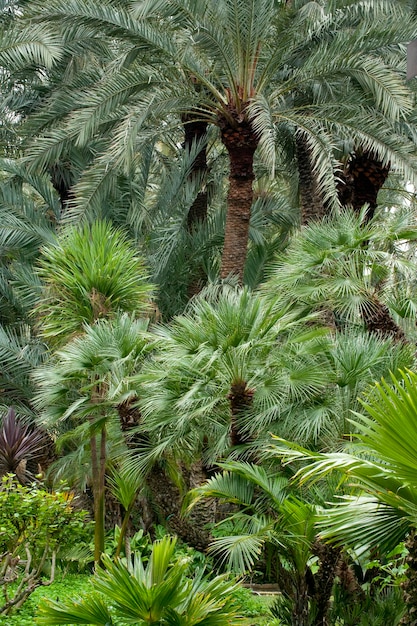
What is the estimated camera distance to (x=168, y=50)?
13.0 metres

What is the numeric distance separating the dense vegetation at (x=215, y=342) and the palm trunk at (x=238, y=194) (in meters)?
0.03

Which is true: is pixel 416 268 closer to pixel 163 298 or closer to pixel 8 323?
pixel 163 298

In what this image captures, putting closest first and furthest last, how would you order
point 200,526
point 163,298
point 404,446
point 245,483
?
point 404,446 → point 245,483 → point 200,526 → point 163,298

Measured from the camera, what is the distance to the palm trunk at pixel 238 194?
13515mm

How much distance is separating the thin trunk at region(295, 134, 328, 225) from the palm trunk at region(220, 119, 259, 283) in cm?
179

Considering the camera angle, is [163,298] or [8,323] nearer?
[163,298]

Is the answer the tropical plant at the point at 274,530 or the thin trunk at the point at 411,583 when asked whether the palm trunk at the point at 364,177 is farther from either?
the thin trunk at the point at 411,583

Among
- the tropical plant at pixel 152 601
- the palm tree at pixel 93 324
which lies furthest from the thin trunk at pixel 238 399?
the tropical plant at pixel 152 601

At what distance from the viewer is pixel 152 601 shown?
6.07 metres

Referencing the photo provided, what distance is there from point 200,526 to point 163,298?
648 cm

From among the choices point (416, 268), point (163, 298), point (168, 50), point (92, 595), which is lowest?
point (92, 595)

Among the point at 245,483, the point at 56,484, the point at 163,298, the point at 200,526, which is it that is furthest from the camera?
the point at 163,298

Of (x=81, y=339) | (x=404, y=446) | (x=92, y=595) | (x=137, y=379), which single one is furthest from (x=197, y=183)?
(x=404, y=446)

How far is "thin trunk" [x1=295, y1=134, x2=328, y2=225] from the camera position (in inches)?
610
